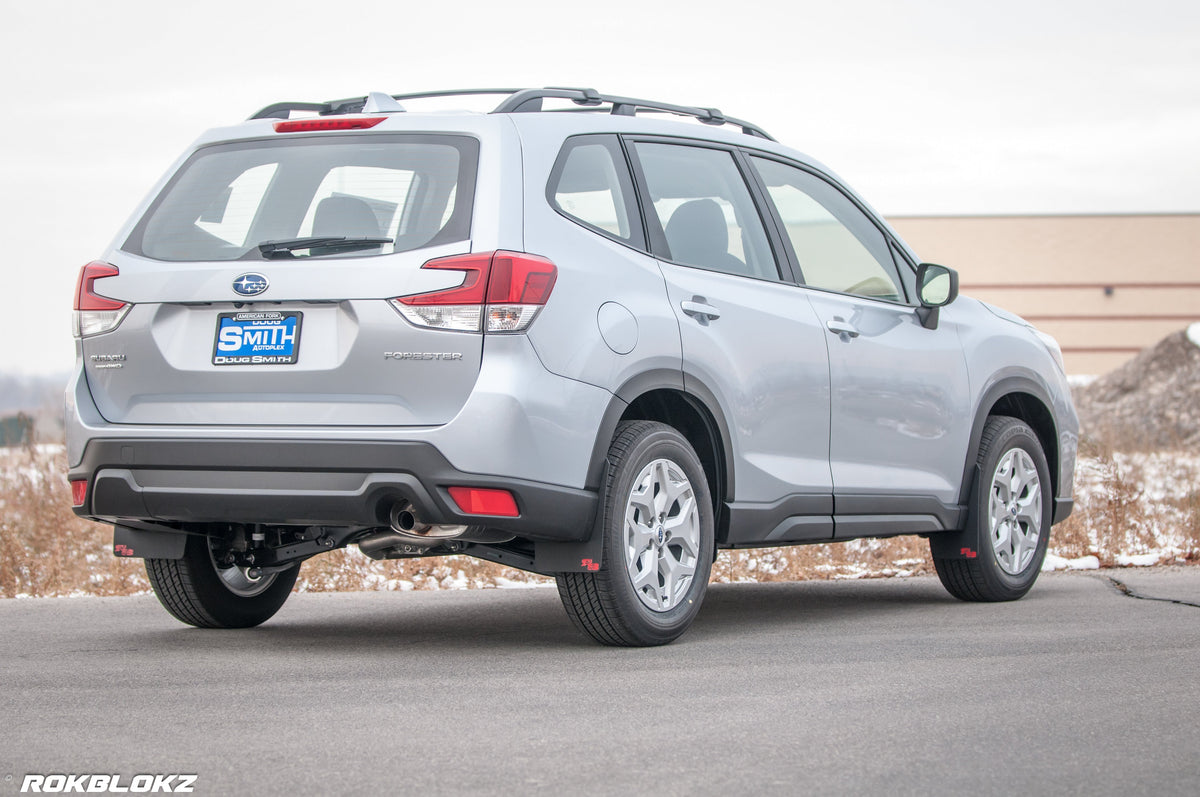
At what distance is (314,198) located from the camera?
5922 millimetres

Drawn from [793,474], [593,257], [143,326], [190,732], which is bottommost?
[190,732]

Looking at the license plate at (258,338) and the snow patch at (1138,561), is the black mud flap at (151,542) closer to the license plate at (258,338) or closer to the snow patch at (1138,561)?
the license plate at (258,338)

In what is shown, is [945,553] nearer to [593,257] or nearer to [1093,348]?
[593,257]

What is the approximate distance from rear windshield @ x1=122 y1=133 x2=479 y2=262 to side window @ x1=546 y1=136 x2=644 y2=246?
0.38m

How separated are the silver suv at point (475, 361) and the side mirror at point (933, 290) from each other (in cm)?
69

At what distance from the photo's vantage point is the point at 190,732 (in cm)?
447

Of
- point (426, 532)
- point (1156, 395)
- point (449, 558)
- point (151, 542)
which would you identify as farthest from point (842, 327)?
point (1156, 395)

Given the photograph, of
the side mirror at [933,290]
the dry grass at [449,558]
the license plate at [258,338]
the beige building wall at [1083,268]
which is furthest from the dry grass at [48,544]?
the beige building wall at [1083,268]

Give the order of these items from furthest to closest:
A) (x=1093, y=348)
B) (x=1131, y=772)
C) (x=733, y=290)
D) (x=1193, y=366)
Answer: (x=1093, y=348), (x=1193, y=366), (x=733, y=290), (x=1131, y=772)

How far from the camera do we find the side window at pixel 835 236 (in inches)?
281

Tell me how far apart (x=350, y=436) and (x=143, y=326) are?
97 centimetres

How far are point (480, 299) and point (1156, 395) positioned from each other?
16.8m

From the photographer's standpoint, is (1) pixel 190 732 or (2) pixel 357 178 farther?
(2) pixel 357 178

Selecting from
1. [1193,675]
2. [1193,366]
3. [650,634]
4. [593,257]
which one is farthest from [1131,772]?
[1193,366]
